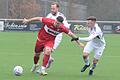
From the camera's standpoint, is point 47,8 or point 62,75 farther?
point 47,8

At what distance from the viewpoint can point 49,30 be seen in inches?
519

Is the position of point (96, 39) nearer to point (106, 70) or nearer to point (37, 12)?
point (106, 70)

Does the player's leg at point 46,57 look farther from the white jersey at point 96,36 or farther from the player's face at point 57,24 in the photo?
the white jersey at point 96,36

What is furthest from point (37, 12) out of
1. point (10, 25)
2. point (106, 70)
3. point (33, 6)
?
point (106, 70)

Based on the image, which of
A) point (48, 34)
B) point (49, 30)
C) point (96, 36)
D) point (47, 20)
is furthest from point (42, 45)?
point (96, 36)

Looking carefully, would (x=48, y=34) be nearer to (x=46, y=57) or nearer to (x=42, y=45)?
(x=42, y=45)

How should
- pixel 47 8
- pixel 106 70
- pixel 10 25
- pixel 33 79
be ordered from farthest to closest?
pixel 47 8, pixel 10 25, pixel 106 70, pixel 33 79

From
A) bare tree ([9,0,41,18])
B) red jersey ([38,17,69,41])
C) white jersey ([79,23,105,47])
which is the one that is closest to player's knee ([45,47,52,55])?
red jersey ([38,17,69,41])

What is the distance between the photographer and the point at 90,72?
44.9 feet

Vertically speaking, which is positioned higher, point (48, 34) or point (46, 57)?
point (48, 34)

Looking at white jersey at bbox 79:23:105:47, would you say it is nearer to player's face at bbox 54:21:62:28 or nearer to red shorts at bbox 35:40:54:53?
player's face at bbox 54:21:62:28

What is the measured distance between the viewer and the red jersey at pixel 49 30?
1300cm

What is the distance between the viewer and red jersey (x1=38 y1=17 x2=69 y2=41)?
13.0 meters

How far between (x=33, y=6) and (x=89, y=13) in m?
5.88
